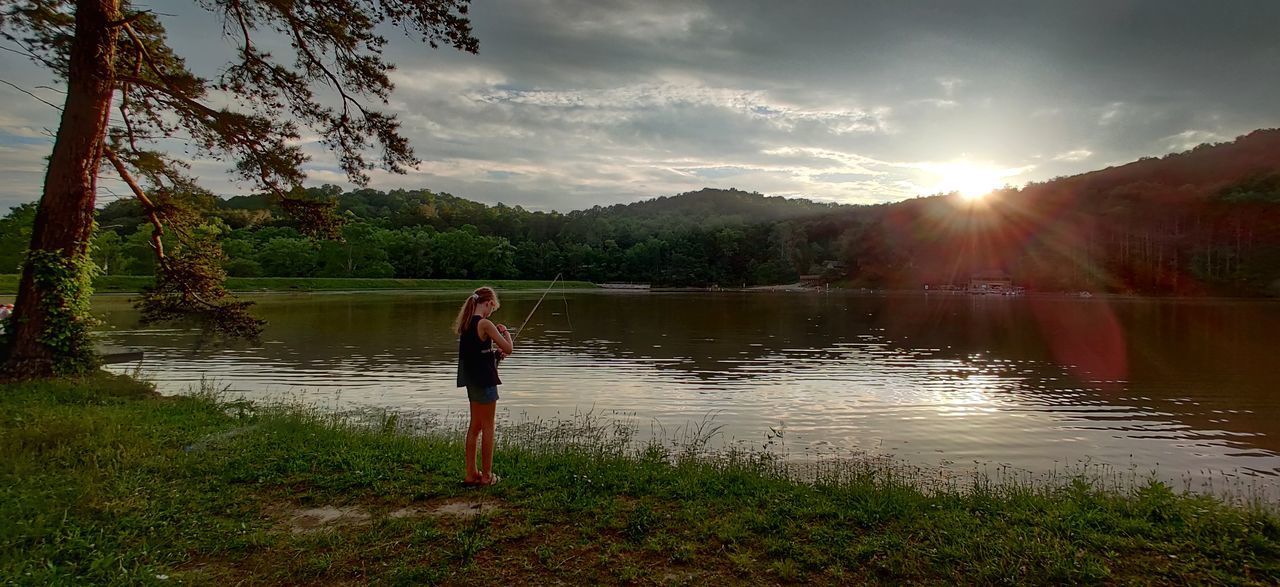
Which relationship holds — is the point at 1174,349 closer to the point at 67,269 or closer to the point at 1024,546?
the point at 1024,546

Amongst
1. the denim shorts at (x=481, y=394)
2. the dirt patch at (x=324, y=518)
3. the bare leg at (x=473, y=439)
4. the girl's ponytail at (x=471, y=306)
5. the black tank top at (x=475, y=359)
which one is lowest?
the dirt patch at (x=324, y=518)

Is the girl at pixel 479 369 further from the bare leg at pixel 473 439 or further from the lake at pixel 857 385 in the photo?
the lake at pixel 857 385

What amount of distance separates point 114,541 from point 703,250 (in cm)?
17954

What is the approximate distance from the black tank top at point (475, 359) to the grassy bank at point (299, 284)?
2578 inches

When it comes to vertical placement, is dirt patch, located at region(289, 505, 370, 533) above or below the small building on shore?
below

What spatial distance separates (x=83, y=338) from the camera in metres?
12.1

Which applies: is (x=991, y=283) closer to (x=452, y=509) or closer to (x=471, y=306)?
(x=471, y=306)

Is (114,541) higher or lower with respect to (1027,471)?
higher

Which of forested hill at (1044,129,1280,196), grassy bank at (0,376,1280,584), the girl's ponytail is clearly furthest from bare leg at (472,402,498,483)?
forested hill at (1044,129,1280,196)

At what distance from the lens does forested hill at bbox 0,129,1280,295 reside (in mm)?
110750

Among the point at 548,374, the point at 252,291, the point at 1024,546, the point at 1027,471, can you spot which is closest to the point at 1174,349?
the point at 1027,471

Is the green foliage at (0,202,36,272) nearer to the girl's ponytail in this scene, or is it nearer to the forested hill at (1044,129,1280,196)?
the girl's ponytail

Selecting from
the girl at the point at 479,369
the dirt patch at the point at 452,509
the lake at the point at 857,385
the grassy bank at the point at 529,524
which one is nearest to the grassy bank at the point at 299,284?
the lake at the point at 857,385

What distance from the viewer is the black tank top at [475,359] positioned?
6824 mm
